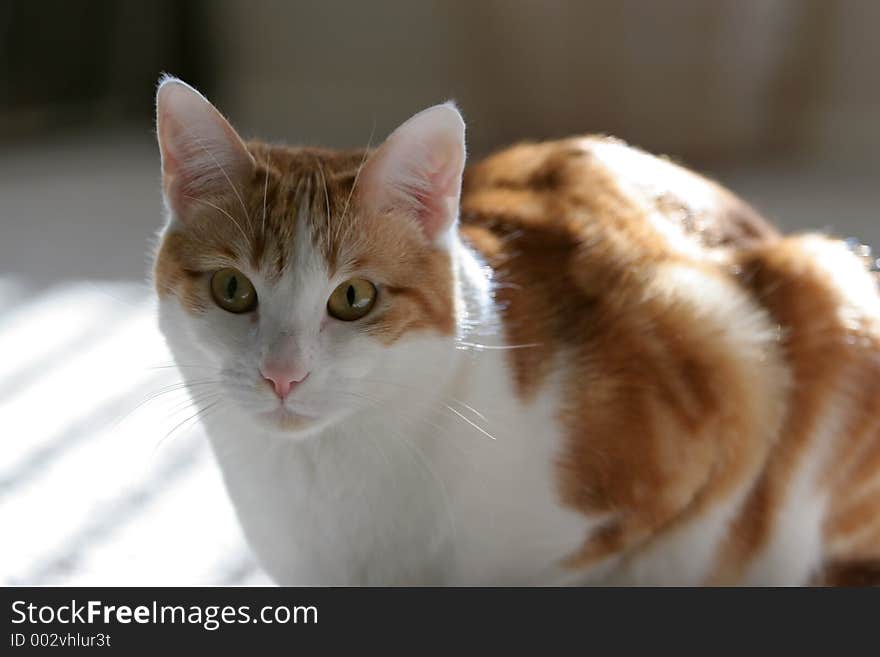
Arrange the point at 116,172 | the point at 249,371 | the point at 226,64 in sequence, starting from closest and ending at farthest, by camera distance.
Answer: the point at 249,371, the point at 116,172, the point at 226,64

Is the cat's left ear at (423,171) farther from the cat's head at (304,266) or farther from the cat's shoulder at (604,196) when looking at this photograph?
the cat's shoulder at (604,196)

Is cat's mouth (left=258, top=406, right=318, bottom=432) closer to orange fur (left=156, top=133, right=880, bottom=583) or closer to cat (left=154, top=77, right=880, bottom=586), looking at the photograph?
cat (left=154, top=77, right=880, bottom=586)

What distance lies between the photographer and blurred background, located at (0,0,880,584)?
299 centimetres

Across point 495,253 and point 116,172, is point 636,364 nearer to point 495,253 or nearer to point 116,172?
point 495,253

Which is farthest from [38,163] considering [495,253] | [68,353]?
[495,253]

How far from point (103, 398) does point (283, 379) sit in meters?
1.04

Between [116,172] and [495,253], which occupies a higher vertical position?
[116,172]

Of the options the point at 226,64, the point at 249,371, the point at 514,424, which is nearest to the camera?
the point at 249,371

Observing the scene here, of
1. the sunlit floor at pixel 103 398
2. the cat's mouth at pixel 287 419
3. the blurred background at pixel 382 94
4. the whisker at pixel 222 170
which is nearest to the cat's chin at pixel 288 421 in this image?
the cat's mouth at pixel 287 419

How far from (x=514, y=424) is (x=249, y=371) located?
0.34 meters

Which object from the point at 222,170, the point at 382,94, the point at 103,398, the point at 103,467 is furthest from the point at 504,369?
the point at 382,94

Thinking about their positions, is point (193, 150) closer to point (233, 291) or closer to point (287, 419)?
point (233, 291)

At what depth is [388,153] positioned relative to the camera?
49.4 inches

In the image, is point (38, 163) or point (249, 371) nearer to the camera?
point (249, 371)
